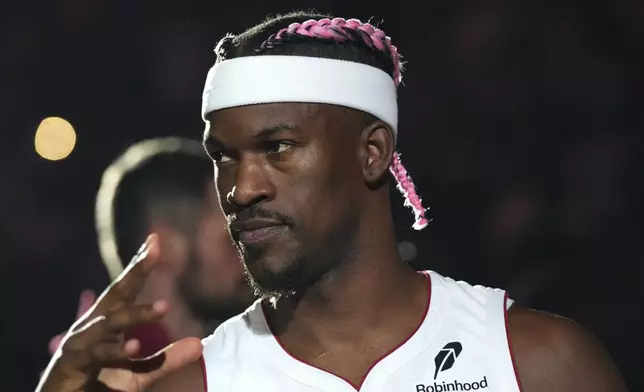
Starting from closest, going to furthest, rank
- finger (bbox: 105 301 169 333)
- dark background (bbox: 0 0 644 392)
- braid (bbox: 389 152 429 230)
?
finger (bbox: 105 301 169 333)
braid (bbox: 389 152 429 230)
dark background (bbox: 0 0 644 392)

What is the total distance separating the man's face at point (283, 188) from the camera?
2.10 metres

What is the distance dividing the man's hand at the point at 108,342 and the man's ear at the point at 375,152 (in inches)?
21.1

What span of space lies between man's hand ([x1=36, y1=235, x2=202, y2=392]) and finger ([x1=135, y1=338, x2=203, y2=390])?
0.02 m

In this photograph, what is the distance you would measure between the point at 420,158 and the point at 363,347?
1.75m

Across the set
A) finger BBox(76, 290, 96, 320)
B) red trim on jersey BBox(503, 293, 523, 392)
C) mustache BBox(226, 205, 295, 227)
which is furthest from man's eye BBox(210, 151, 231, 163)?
finger BBox(76, 290, 96, 320)

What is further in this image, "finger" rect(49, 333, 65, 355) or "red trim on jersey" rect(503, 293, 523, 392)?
"finger" rect(49, 333, 65, 355)

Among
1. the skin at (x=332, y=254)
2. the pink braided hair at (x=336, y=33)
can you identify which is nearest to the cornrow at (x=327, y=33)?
the pink braided hair at (x=336, y=33)

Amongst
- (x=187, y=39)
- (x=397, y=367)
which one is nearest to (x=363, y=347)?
(x=397, y=367)

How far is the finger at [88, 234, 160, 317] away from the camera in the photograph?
76.8 inches

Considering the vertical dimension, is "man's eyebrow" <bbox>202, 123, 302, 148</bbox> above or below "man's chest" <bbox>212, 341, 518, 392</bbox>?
above

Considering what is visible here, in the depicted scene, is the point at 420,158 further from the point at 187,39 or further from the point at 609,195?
the point at 187,39

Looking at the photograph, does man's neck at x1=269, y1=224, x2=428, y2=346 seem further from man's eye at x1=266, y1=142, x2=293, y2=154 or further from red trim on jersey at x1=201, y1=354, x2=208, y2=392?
man's eye at x1=266, y1=142, x2=293, y2=154

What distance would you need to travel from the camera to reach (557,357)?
2184 millimetres

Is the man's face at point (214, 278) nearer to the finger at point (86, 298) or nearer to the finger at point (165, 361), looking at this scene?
the finger at point (86, 298)
